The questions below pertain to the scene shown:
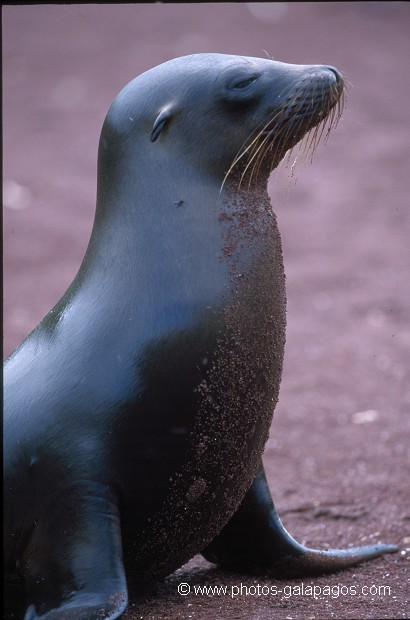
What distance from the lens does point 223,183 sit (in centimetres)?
311

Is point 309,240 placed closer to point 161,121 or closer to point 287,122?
point 287,122

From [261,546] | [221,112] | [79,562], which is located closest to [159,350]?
[79,562]

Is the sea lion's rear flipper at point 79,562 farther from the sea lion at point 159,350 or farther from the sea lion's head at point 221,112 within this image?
the sea lion's head at point 221,112

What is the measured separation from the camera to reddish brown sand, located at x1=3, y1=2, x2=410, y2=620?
A: 3.99 metres

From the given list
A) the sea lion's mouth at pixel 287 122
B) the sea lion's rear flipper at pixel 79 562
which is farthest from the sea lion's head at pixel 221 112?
the sea lion's rear flipper at pixel 79 562

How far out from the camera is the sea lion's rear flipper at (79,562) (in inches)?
110

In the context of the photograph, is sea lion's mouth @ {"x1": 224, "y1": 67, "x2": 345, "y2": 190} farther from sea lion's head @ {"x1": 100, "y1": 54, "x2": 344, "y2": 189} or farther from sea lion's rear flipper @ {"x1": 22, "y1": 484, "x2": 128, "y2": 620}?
sea lion's rear flipper @ {"x1": 22, "y1": 484, "x2": 128, "y2": 620}

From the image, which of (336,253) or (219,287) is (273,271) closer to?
(219,287)

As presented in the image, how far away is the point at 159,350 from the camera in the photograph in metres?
2.94

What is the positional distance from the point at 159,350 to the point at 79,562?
0.68 m

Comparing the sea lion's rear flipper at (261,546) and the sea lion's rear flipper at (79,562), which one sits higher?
the sea lion's rear flipper at (79,562)

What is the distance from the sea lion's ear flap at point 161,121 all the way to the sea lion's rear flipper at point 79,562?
114 cm

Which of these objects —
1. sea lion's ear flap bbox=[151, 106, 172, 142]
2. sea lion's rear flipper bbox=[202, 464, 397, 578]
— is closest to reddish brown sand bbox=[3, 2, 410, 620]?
sea lion's rear flipper bbox=[202, 464, 397, 578]

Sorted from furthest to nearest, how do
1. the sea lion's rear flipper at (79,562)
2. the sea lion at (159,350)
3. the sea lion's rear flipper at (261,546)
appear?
the sea lion's rear flipper at (261,546), the sea lion at (159,350), the sea lion's rear flipper at (79,562)
